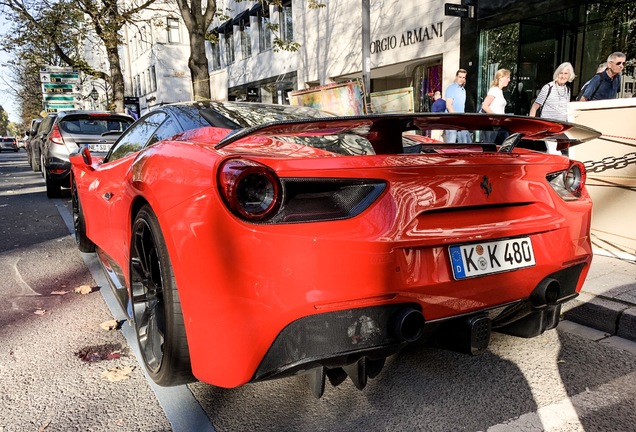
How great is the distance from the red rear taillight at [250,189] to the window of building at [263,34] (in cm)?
2289

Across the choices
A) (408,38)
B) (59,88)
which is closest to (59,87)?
(59,88)

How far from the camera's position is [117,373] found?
2.58m

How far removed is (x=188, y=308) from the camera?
1.87 m

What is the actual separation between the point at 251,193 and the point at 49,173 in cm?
887

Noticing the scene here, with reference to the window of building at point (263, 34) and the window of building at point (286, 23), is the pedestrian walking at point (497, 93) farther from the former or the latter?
the window of building at point (263, 34)

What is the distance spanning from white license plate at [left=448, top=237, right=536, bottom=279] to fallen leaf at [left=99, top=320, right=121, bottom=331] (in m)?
2.34

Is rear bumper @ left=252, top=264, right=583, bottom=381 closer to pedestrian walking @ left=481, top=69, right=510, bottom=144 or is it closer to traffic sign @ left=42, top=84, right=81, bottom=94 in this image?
pedestrian walking @ left=481, top=69, right=510, bottom=144

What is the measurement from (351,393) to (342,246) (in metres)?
1.03

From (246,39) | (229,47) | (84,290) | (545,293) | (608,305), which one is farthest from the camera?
(229,47)

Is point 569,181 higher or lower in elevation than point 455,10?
lower

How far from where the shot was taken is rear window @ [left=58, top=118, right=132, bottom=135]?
9320 millimetres

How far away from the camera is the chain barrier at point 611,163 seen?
15.4 feet

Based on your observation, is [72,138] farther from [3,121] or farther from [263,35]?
[3,121]

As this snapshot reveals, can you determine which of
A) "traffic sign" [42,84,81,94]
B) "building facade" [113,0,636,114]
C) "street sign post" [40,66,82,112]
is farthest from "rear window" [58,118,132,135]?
"traffic sign" [42,84,81,94]
